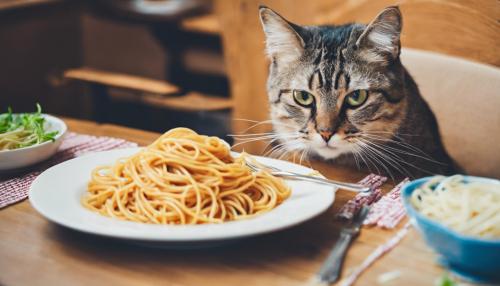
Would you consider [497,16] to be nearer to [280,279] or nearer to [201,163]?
[201,163]

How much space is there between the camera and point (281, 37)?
4.96 ft

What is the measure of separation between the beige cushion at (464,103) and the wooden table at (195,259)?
2.79 feet

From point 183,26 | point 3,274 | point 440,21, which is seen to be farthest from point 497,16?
point 183,26

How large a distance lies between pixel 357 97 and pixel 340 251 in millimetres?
545

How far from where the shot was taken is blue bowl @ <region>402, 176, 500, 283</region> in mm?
859

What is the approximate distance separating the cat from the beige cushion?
0.28m

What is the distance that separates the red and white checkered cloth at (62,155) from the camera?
1.25 metres

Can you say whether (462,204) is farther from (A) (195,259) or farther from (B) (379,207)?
(A) (195,259)

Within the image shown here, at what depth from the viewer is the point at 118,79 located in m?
2.24

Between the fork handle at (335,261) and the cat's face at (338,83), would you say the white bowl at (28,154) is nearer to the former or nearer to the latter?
the cat's face at (338,83)

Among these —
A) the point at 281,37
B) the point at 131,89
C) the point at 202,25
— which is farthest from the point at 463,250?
the point at 202,25

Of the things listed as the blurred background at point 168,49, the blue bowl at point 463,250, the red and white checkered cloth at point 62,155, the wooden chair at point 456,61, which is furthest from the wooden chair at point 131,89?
the blue bowl at point 463,250

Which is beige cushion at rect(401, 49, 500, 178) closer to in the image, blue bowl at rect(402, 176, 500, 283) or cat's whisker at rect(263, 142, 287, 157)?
cat's whisker at rect(263, 142, 287, 157)

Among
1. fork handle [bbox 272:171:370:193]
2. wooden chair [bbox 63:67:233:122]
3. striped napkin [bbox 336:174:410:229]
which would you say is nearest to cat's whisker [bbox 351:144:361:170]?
striped napkin [bbox 336:174:410:229]
